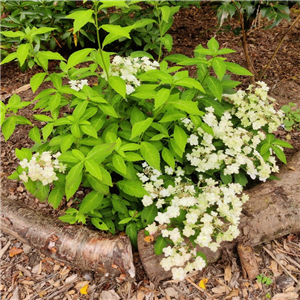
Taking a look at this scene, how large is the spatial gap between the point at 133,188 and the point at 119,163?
0.29m

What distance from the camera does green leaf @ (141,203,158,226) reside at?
6.73 ft

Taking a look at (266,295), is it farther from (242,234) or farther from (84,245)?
(84,245)

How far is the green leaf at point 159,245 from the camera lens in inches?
75.1

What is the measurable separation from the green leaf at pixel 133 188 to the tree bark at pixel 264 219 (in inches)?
13.9

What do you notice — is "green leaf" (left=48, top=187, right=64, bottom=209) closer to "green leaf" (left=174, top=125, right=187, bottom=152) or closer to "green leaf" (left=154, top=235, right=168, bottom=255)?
"green leaf" (left=154, top=235, right=168, bottom=255)

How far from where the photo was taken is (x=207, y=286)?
2.11m

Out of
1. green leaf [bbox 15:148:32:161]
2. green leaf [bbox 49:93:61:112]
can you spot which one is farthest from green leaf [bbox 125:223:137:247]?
green leaf [bbox 49:93:61:112]

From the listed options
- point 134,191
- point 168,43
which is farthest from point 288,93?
point 134,191

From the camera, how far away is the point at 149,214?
81.1 inches

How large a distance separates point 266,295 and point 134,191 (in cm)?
122

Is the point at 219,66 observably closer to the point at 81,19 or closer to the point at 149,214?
the point at 81,19

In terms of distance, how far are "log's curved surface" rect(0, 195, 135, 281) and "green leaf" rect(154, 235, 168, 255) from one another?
22cm

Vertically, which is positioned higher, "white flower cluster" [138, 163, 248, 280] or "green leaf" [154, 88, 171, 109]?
"green leaf" [154, 88, 171, 109]

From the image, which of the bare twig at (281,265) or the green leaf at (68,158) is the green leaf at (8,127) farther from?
the bare twig at (281,265)
